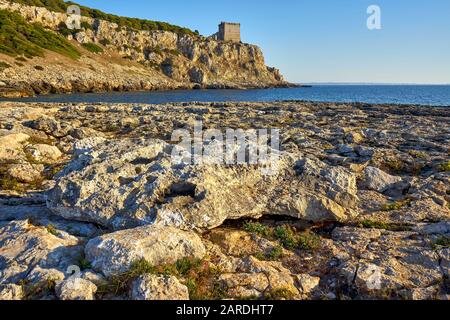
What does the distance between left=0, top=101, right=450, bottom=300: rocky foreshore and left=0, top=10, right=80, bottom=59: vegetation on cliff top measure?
10896 centimetres

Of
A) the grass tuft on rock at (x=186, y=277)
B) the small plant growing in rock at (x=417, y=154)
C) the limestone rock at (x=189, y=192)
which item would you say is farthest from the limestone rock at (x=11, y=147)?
the small plant growing in rock at (x=417, y=154)

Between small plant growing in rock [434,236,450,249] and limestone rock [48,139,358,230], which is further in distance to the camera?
limestone rock [48,139,358,230]

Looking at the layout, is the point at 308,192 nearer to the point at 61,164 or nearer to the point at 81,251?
the point at 81,251

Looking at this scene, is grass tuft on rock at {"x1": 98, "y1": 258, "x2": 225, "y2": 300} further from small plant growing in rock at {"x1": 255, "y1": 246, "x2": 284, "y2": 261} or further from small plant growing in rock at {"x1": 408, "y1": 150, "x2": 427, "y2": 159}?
small plant growing in rock at {"x1": 408, "y1": 150, "x2": 427, "y2": 159}

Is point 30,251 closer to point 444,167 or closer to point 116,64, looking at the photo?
point 444,167

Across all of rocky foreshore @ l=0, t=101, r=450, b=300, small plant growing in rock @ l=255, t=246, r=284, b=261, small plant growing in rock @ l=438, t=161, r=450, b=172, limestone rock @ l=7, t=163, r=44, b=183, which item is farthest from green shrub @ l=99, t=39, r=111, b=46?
small plant growing in rock @ l=255, t=246, r=284, b=261

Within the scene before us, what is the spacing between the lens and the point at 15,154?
1642 centimetres

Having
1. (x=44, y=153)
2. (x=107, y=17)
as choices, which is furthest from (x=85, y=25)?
(x=44, y=153)

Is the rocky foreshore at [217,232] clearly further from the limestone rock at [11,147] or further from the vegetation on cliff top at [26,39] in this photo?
the vegetation on cliff top at [26,39]

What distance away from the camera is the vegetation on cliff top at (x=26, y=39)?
342 feet

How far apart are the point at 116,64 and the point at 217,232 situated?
144 m

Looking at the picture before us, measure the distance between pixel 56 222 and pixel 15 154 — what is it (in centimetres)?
932

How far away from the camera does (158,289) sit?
20.2 feet

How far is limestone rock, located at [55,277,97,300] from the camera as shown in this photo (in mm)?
5992
